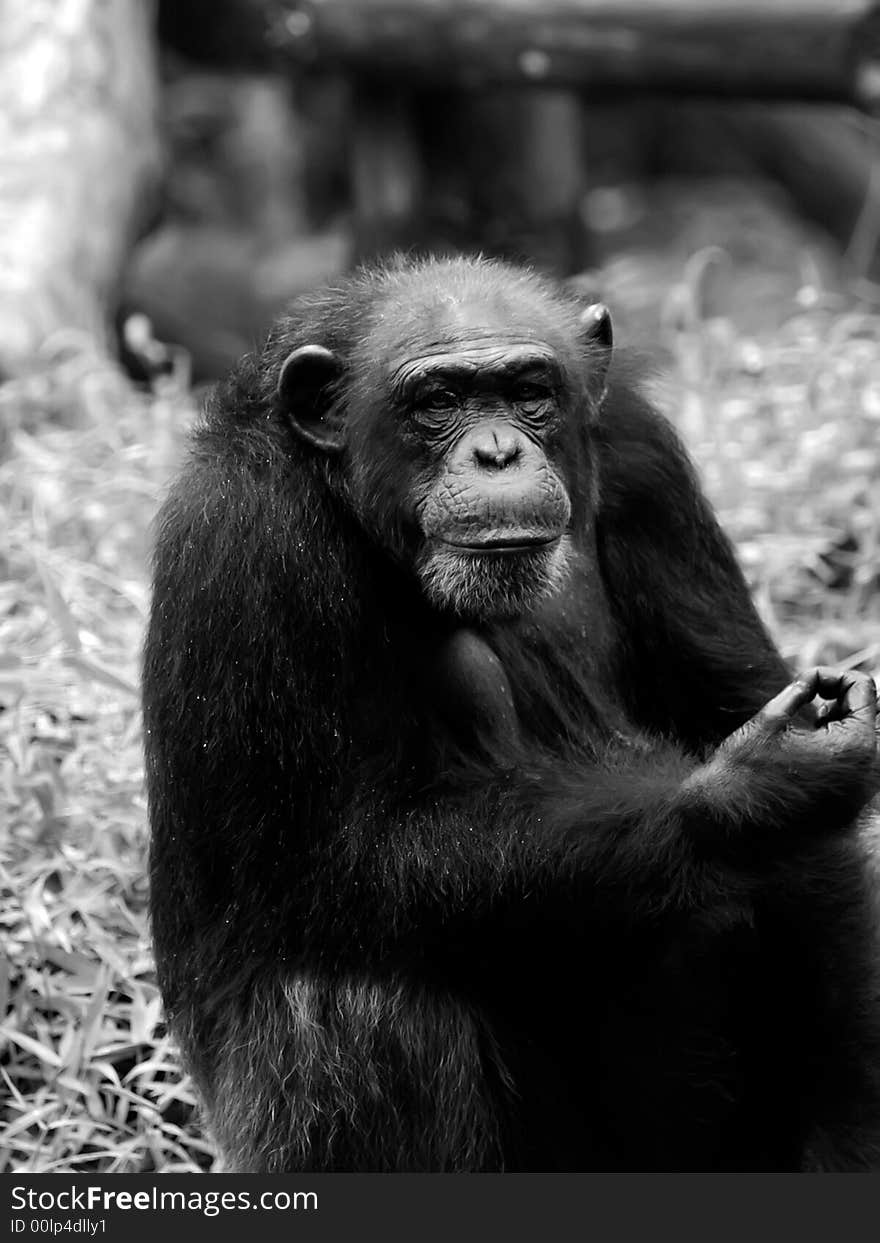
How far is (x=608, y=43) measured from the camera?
421 inches

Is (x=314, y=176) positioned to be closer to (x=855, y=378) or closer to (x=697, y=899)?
(x=855, y=378)

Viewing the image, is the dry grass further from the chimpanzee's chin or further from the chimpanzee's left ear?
the chimpanzee's left ear

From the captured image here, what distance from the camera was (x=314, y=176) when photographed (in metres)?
15.8

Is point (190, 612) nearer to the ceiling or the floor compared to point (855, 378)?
nearer to the ceiling

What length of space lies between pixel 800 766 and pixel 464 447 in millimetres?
1043

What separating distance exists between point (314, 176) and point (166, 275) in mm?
2299

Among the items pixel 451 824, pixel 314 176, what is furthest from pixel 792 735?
pixel 314 176

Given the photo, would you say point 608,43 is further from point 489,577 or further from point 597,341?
point 489,577

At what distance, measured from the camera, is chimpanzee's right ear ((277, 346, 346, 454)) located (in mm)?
4570

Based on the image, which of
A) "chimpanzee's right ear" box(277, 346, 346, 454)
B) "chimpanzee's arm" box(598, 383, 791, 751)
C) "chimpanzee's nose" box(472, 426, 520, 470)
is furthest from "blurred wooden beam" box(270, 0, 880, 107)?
"chimpanzee's nose" box(472, 426, 520, 470)

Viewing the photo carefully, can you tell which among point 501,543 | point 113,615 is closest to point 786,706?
point 501,543

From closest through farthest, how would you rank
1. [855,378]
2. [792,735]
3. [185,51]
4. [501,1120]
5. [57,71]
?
[792,735] → [501,1120] → [855,378] → [57,71] → [185,51]

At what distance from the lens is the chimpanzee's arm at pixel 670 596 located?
200 inches

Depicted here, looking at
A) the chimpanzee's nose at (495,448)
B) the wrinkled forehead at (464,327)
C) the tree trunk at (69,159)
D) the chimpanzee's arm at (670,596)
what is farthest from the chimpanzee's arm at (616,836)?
the tree trunk at (69,159)
